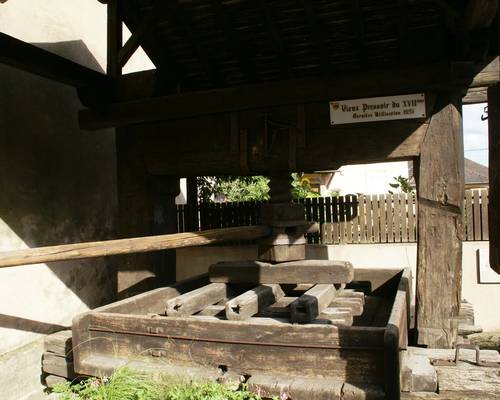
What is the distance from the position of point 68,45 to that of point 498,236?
5.29 metres

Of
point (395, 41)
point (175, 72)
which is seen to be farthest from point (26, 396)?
point (395, 41)

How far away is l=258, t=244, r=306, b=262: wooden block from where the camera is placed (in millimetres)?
4367

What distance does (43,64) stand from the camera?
4.07 m

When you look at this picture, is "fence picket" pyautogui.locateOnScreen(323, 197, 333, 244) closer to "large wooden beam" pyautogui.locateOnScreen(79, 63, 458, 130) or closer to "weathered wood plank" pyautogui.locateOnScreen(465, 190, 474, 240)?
"weathered wood plank" pyautogui.locateOnScreen(465, 190, 474, 240)

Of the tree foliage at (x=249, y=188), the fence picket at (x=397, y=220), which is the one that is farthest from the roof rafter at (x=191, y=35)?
the tree foliage at (x=249, y=188)

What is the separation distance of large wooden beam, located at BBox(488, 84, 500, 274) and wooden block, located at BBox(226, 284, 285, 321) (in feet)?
6.19

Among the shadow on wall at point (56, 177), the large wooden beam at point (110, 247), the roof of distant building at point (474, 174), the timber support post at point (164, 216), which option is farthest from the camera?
A: the roof of distant building at point (474, 174)

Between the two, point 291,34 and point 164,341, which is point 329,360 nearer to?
point 164,341

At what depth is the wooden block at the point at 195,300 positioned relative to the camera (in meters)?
3.60

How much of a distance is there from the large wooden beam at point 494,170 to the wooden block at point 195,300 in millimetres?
2344

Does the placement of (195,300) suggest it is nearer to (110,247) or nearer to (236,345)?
(236,345)

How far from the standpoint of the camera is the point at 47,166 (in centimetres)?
507

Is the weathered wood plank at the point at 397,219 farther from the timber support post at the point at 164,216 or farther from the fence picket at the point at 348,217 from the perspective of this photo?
the timber support post at the point at 164,216

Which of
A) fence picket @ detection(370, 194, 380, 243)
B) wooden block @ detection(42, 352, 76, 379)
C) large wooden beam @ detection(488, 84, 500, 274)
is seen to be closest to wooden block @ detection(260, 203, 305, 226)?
wooden block @ detection(42, 352, 76, 379)
